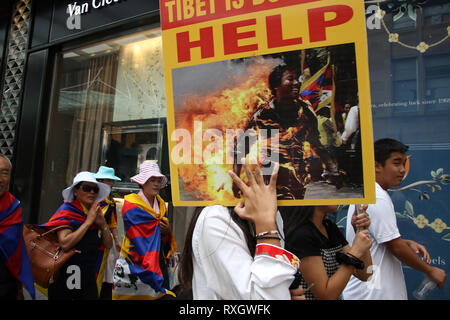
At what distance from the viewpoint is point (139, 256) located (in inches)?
107

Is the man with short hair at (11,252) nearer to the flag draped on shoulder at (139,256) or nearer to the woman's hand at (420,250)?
the flag draped on shoulder at (139,256)

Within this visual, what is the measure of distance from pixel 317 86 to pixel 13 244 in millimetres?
2202

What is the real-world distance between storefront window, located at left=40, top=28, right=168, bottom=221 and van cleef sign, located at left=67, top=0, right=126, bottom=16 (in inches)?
16.4

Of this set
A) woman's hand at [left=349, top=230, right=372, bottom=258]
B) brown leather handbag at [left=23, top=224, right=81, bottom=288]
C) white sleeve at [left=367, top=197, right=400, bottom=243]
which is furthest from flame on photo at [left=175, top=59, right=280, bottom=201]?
brown leather handbag at [left=23, top=224, right=81, bottom=288]

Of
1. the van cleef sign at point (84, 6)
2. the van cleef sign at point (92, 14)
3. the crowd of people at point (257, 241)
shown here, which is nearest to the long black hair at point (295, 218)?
the crowd of people at point (257, 241)

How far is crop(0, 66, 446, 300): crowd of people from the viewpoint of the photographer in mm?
1138

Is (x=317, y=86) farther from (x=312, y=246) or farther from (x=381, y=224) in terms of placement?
(x=381, y=224)

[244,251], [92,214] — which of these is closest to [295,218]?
[244,251]

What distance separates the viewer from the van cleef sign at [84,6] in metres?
4.02

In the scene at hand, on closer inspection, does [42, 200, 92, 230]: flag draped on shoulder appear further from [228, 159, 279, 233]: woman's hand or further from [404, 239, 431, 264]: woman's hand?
[404, 239, 431, 264]: woman's hand

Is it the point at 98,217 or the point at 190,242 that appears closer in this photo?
the point at 190,242
